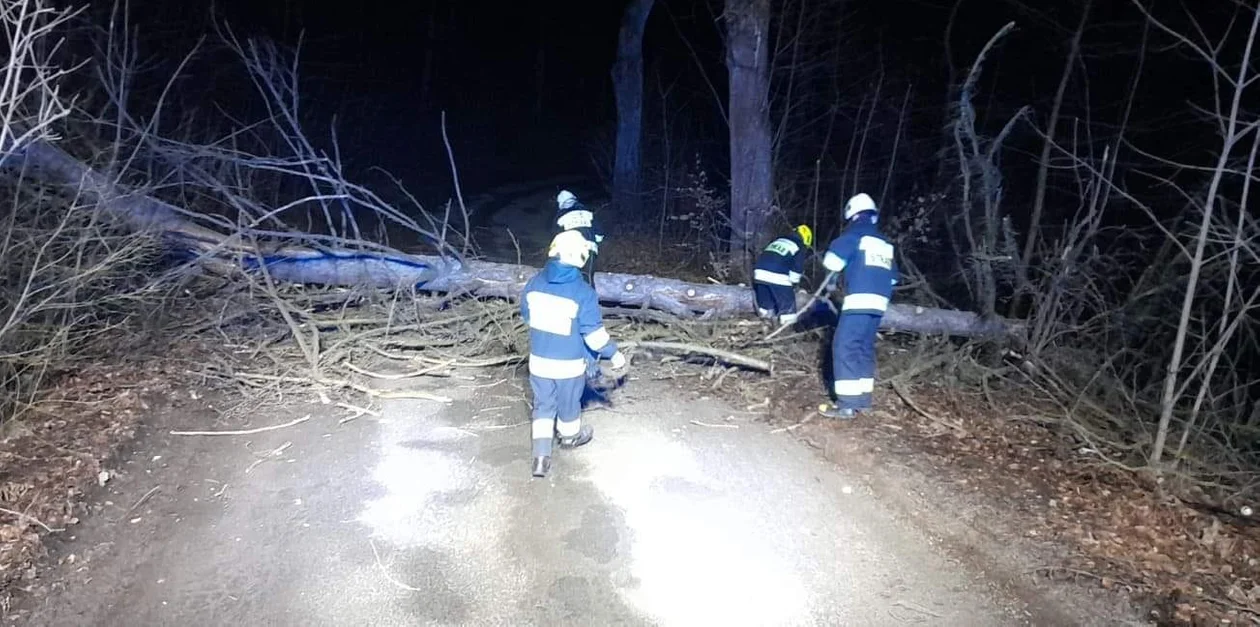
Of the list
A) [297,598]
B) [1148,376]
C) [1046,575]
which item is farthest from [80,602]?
[1148,376]

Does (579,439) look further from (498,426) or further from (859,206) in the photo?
(859,206)

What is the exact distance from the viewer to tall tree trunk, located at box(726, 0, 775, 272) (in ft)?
29.9

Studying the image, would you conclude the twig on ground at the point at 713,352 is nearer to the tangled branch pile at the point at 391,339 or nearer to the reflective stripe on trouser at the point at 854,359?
the tangled branch pile at the point at 391,339

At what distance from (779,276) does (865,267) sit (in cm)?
201

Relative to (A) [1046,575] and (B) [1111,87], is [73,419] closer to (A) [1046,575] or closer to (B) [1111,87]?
(A) [1046,575]

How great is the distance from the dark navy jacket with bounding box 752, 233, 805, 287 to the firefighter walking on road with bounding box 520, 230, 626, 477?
3133mm

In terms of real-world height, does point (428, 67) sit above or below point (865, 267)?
above

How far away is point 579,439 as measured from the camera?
5.32 metres

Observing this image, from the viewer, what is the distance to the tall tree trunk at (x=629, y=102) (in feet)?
44.5

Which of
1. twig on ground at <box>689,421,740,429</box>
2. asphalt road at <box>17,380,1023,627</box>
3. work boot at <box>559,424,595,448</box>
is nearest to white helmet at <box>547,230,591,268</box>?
work boot at <box>559,424,595,448</box>

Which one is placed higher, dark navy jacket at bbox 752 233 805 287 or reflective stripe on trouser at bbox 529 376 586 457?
dark navy jacket at bbox 752 233 805 287

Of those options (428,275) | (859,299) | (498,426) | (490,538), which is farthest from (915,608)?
(428,275)

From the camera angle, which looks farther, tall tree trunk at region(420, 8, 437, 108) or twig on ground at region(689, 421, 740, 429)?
tall tree trunk at region(420, 8, 437, 108)

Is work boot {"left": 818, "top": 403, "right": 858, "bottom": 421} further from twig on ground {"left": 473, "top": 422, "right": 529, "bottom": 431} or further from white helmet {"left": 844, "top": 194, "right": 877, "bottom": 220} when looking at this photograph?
twig on ground {"left": 473, "top": 422, "right": 529, "bottom": 431}
